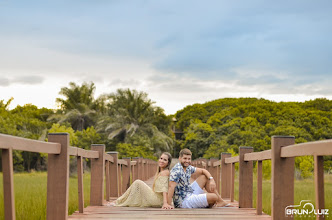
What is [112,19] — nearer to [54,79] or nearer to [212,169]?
[54,79]

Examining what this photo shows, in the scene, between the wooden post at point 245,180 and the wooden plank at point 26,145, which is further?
the wooden post at point 245,180

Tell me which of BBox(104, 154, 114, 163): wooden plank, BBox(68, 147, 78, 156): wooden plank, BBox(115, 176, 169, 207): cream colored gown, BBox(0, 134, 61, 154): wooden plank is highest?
BBox(0, 134, 61, 154): wooden plank

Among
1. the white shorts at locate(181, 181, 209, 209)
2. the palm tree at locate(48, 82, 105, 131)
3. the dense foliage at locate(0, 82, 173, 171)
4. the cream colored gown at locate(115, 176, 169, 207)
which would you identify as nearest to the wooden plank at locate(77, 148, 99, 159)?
the cream colored gown at locate(115, 176, 169, 207)

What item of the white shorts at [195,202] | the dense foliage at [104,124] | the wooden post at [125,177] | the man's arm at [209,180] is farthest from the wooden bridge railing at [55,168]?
the dense foliage at [104,124]

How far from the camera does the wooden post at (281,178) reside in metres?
4.41

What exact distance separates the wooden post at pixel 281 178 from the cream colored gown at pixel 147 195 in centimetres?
236

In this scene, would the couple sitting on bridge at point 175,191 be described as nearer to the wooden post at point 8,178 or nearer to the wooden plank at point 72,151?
the wooden plank at point 72,151

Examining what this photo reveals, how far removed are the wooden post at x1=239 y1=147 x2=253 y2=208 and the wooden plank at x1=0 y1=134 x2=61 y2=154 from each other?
284 centimetres

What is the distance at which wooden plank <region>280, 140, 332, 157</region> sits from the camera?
10.3 ft

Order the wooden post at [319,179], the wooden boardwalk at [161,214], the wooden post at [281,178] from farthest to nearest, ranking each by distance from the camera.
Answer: the wooden boardwalk at [161,214] < the wooden post at [281,178] < the wooden post at [319,179]

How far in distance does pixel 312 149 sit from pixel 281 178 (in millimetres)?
1072

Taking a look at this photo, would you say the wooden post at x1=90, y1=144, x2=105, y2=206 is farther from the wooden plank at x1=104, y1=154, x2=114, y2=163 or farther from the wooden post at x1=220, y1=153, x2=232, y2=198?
the wooden post at x1=220, y1=153, x2=232, y2=198

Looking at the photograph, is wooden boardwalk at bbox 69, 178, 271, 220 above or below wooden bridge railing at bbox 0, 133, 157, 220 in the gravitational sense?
below

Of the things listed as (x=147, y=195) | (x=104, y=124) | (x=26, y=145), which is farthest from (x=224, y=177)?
(x=104, y=124)
